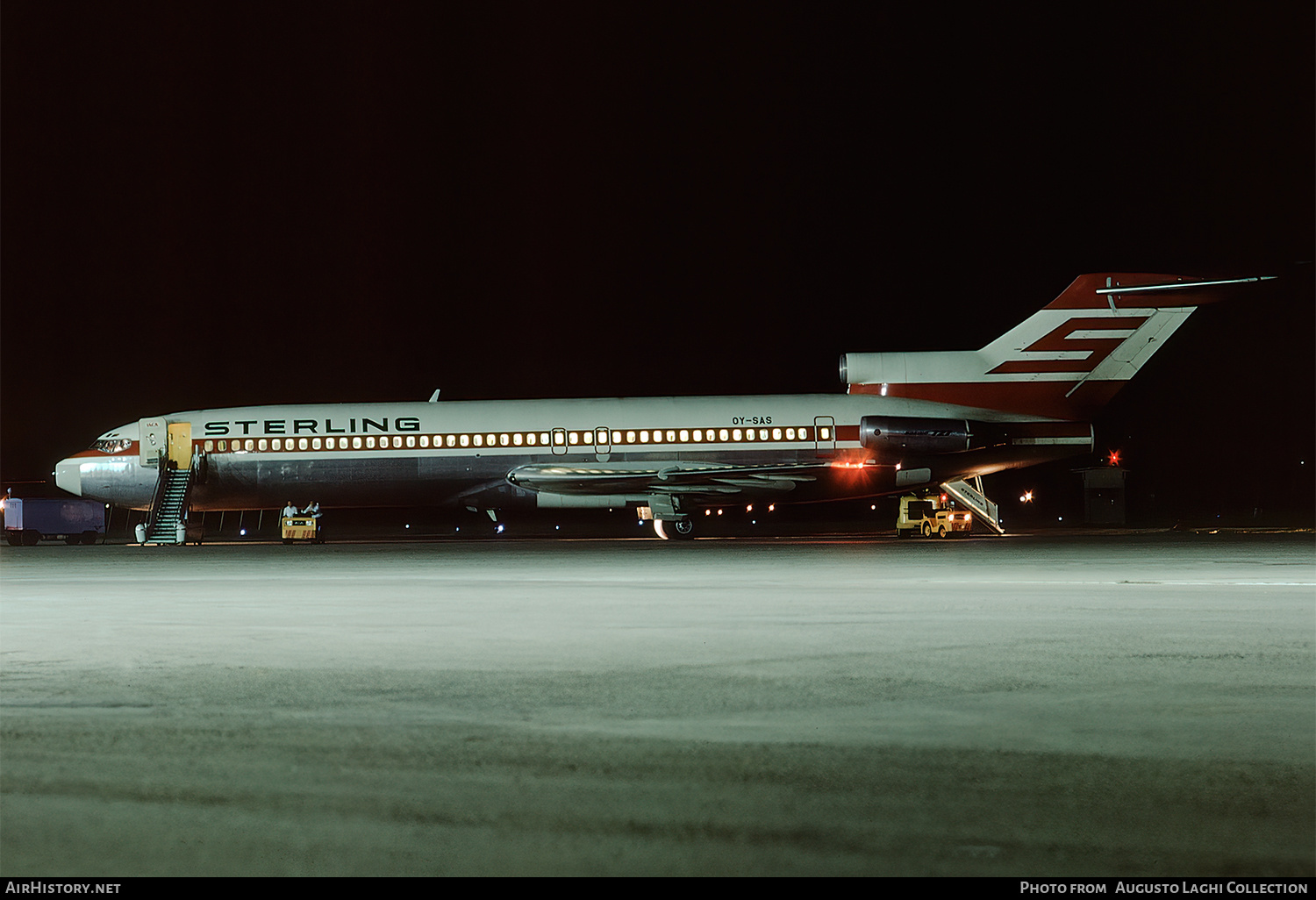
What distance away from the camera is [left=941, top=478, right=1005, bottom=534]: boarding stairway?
33.3m

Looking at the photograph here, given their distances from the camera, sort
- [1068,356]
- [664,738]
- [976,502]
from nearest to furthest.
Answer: [664,738] < [1068,356] < [976,502]

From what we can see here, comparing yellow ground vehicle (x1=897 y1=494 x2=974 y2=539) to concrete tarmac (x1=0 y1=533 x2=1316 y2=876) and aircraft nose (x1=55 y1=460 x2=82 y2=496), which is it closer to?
concrete tarmac (x1=0 y1=533 x2=1316 y2=876)

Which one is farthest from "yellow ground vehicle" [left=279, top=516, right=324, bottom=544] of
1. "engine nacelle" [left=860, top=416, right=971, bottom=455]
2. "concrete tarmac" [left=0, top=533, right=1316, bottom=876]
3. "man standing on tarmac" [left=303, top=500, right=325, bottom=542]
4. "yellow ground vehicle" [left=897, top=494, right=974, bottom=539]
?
"concrete tarmac" [left=0, top=533, right=1316, bottom=876]

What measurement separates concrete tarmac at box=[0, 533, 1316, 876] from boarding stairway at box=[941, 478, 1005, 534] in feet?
65.6

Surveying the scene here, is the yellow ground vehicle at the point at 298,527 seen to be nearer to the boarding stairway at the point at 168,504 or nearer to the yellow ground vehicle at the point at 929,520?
the boarding stairway at the point at 168,504

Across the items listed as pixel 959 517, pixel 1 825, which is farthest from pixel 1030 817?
pixel 959 517

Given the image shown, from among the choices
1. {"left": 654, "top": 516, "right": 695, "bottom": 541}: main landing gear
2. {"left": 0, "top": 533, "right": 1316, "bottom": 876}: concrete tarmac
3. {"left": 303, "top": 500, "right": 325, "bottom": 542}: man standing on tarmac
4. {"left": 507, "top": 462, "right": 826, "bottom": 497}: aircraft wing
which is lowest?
{"left": 0, "top": 533, "right": 1316, "bottom": 876}: concrete tarmac

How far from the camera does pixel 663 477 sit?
30562mm

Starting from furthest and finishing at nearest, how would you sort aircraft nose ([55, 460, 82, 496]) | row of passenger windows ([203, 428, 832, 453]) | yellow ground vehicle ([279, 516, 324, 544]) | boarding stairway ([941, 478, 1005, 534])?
boarding stairway ([941, 478, 1005, 534])
aircraft nose ([55, 460, 82, 496])
yellow ground vehicle ([279, 516, 324, 544])
row of passenger windows ([203, 428, 832, 453])

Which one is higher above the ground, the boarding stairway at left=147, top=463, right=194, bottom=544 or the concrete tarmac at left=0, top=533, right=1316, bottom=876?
the boarding stairway at left=147, top=463, right=194, bottom=544

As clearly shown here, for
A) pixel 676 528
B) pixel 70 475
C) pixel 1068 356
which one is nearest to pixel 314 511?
pixel 70 475

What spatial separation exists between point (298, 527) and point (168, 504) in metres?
3.52

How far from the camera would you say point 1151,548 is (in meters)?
24.0

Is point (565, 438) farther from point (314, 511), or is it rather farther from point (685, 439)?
point (314, 511)
